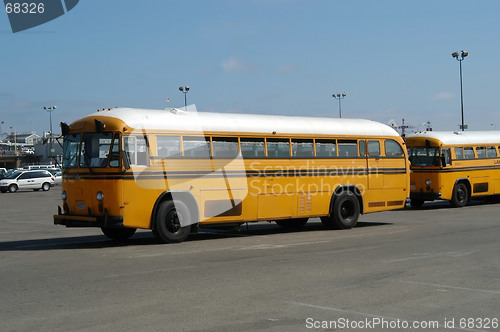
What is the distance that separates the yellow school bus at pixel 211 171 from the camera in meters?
14.0

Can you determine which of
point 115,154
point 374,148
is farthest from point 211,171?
point 374,148

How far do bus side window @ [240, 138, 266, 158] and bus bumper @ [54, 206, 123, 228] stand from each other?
12.2ft

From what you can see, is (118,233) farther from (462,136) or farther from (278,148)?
(462,136)

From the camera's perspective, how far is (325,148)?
17.8 metres

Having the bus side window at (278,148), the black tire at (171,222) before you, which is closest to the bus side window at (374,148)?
the bus side window at (278,148)

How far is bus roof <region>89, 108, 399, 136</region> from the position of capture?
14414 millimetres

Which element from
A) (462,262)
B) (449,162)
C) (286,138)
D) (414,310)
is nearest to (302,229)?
(286,138)

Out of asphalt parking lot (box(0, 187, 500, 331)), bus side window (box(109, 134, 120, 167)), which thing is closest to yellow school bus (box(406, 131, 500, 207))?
asphalt parking lot (box(0, 187, 500, 331))

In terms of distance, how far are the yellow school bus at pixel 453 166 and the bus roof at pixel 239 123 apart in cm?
626

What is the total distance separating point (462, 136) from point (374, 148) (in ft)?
29.0

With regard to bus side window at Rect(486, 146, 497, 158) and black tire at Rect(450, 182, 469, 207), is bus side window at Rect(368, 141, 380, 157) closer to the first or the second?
black tire at Rect(450, 182, 469, 207)

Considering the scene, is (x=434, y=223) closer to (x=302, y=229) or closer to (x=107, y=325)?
(x=302, y=229)

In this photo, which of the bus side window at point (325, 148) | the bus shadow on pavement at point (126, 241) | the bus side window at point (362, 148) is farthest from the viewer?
the bus side window at point (362, 148)

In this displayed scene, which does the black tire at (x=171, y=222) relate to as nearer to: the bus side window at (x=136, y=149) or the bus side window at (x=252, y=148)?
the bus side window at (x=136, y=149)
